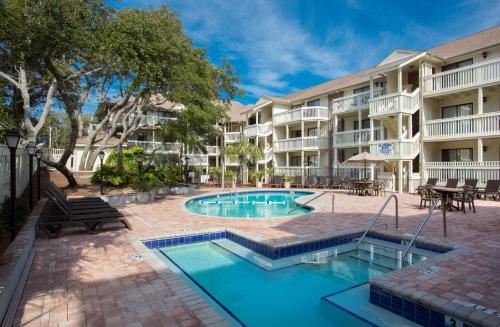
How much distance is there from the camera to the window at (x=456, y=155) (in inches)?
744

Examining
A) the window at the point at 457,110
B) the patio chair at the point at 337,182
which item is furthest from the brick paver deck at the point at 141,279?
the patio chair at the point at 337,182

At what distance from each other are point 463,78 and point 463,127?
3.01 meters

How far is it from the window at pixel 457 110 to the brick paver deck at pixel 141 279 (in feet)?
42.4

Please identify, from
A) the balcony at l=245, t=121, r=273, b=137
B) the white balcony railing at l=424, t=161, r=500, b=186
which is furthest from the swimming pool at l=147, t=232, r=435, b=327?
the balcony at l=245, t=121, r=273, b=137

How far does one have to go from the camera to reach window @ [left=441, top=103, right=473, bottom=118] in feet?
61.3

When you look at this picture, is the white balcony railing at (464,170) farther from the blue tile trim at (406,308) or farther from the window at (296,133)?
the blue tile trim at (406,308)

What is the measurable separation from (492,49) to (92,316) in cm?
2292

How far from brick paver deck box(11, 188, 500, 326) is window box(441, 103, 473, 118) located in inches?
509

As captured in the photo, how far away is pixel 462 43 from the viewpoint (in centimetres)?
2044

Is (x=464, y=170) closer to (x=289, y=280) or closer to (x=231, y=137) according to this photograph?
(x=289, y=280)

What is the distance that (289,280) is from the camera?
5.73 meters

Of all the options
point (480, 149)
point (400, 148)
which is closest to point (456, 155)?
point (480, 149)

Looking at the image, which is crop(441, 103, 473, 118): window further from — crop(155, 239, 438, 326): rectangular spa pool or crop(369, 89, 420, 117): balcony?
crop(155, 239, 438, 326): rectangular spa pool

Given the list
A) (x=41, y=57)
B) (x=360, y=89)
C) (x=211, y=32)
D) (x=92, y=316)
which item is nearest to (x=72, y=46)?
(x=41, y=57)
